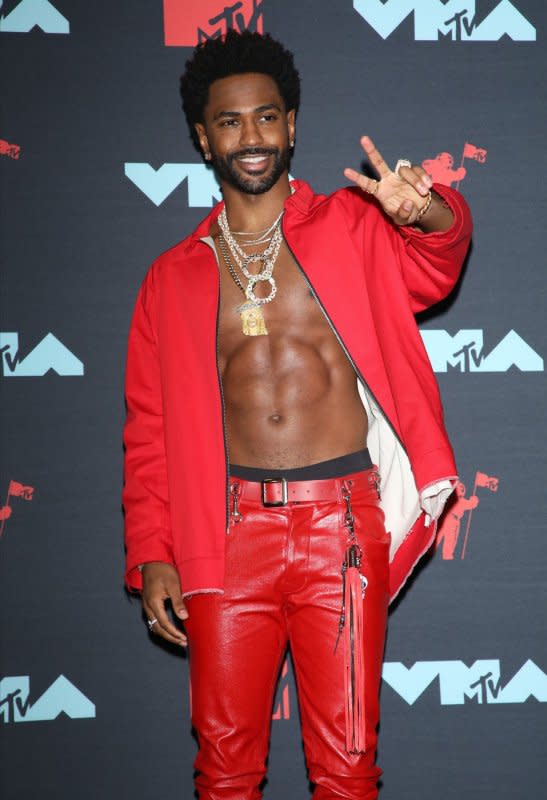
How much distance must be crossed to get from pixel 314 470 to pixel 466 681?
120 centimetres

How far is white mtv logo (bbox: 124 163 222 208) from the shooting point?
3.07m

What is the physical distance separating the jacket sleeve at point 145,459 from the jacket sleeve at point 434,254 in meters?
0.75

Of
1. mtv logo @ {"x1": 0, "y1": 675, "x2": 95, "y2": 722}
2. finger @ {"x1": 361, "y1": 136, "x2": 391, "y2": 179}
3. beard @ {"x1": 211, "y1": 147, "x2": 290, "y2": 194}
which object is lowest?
mtv logo @ {"x1": 0, "y1": 675, "x2": 95, "y2": 722}

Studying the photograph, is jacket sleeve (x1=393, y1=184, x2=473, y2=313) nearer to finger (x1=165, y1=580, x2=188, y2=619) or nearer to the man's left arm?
the man's left arm

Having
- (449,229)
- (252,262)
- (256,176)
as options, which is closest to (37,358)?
(252,262)

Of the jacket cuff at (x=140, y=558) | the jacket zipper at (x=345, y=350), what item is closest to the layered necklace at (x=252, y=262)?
the jacket zipper at (x=345, y=350)

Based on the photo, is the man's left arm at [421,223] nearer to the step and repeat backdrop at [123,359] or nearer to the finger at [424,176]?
the finger at [424,176]

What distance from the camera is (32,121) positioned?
3049mm

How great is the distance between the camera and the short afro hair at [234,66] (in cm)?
275

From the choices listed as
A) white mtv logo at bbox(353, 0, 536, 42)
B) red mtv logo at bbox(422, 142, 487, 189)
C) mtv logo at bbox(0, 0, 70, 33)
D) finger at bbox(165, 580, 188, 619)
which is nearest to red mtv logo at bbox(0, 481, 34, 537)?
finger at bbox(165, 580, 188, 619)

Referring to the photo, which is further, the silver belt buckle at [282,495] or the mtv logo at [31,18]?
the mtv logo at [31,18]

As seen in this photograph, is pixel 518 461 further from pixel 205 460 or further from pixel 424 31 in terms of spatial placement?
pixel 424 31

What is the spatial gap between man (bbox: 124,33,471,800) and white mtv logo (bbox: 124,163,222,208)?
47 cm

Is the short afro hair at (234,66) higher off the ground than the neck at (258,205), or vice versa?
the short afro hair at (234,66)
